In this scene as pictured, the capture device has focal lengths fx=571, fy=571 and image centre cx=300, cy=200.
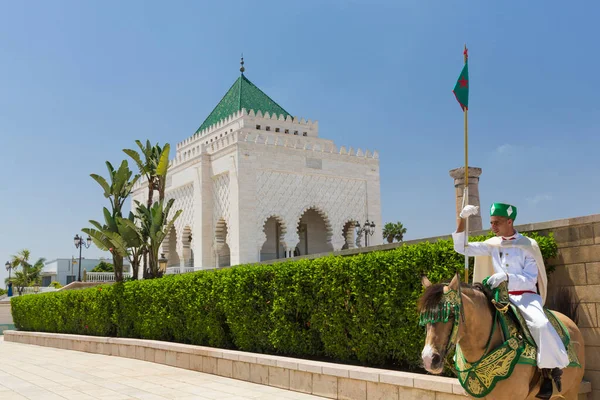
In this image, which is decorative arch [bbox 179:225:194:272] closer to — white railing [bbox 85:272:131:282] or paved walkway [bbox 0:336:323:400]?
white railing [bbox 85:272:131:282]

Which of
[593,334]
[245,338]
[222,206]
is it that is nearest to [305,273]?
[245,338]

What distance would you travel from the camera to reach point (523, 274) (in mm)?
4062

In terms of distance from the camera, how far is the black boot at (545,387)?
3.73 metres

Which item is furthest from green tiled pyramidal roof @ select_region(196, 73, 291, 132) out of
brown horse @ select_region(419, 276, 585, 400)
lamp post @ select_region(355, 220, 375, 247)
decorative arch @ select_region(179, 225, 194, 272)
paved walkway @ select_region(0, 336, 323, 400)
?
brown horse @ select_region(419, 276, 585, 400)

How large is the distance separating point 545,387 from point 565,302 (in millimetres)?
1936

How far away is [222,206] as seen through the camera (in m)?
29.7

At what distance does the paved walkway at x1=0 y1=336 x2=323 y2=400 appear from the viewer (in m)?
7.46

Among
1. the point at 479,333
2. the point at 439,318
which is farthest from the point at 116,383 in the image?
the point at 439,318

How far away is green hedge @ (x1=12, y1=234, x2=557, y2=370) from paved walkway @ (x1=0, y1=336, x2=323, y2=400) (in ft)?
2.40

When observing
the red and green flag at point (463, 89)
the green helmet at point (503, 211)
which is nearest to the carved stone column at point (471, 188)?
the red and green flag at point (463, 89)

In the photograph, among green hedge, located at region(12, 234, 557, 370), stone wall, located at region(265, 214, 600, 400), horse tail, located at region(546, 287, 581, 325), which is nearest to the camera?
stone wall, located at region(265, 214, 600, 400)

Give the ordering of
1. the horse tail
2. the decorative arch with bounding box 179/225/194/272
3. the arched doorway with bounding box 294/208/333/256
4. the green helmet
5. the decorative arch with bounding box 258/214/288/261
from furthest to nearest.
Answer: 1. the arched doorway with bounding box 294/208/333/256
2. the decorative arch with bounding box 179/225/194/272
3. the decorative arch with bounding box 258/214/288/261
4. the horse tail
5. the green helmet

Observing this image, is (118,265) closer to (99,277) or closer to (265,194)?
(265,194)

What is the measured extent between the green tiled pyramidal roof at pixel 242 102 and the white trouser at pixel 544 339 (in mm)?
31438
